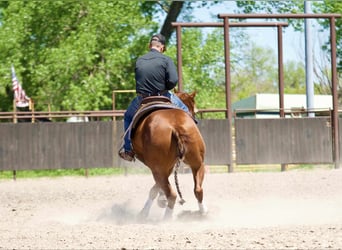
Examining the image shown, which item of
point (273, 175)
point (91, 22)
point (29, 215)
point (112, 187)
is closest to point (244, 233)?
point (29, 215)

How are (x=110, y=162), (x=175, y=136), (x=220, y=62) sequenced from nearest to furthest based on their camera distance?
(x=175, y=136)
(x=110, y=162)
(x=220, y=62)

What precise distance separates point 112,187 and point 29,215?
192 inches

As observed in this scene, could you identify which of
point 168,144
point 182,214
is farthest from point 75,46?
point 168,144

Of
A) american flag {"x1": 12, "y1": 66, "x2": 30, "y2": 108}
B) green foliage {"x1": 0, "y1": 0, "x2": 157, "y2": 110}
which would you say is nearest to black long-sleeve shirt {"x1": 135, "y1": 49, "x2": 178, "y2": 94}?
green foliage {"x1": 0, "y1": 0, "x2": 157, "y2": 110}

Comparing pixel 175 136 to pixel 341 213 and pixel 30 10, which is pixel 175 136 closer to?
pixel 341 213

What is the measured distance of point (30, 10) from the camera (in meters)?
26.2

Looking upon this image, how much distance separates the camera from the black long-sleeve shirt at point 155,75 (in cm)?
965

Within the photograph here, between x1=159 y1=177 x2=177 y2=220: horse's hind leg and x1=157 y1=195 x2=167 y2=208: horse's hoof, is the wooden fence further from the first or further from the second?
x1=159 y1=177 x2=177 y2=220: horse's hind leg

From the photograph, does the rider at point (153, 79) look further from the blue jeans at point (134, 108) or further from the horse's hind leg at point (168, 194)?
the horse's hind leg at point (168, 194)

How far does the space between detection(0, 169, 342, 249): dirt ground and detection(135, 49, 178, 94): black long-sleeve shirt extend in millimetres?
1638

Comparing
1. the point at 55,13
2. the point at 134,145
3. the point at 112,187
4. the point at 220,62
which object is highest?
the point at 55,13

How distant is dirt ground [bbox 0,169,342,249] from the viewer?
673 centimetres

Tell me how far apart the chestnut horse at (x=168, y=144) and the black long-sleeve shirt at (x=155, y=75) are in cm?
50

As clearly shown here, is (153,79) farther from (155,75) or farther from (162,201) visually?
(162,201)
